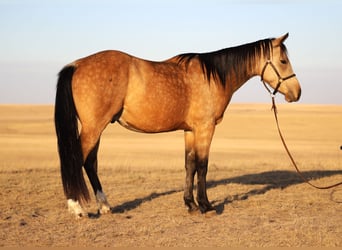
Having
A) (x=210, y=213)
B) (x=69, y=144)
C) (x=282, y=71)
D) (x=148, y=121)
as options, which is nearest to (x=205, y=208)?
(x=210, y=213)

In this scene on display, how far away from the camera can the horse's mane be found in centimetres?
889

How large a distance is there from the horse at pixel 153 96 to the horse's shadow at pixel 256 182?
3.32ft

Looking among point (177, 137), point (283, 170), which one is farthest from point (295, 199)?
point (177, 137)

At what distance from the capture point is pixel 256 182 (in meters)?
12.8

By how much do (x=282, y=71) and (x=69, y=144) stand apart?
154 inches

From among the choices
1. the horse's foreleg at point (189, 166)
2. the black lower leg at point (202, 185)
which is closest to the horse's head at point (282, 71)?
the horse's foreleg at point (189, 166)

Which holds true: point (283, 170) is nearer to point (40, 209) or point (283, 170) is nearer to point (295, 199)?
point (295, 199)

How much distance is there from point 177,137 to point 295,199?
86.5 ft

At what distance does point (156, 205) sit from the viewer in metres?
9.51

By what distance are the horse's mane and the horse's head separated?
81 millimetres

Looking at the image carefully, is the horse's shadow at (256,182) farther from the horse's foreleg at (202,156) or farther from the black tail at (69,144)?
the black tail at (69,144)

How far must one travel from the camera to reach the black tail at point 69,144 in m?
7.73

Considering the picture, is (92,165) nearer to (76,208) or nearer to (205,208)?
(76,208)

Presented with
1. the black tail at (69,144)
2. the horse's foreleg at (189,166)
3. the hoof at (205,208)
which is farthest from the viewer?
the horse's foreleg at (189,166)
